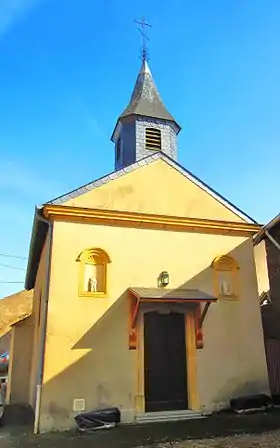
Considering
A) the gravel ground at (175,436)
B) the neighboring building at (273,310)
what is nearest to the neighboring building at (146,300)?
the gravel ground at (175,436)

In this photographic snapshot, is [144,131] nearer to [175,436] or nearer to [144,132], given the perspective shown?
[144,132]

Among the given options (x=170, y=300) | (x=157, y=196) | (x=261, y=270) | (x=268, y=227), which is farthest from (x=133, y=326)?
(x=261, y=270)

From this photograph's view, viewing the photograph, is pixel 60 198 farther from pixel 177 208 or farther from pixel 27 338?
pixel 27 338

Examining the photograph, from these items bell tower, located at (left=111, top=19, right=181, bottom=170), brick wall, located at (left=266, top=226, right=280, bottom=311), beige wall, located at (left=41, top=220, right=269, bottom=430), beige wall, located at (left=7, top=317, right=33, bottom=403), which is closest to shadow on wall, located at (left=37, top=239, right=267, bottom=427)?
beige wall, located at (left=41, top=220, right=269, bottom=430)

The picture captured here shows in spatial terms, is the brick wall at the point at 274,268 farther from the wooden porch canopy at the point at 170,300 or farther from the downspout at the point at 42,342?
the downspout at the point at 42,342

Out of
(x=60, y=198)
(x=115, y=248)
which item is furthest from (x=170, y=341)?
(x=60, y=198)

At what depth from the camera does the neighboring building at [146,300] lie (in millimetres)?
A: 7805

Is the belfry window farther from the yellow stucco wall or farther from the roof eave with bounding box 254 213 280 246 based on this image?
the roof eave with bounding box 254 213 280 246

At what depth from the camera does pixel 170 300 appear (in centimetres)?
796

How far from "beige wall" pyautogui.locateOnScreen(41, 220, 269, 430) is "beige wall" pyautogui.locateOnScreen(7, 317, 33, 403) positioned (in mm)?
3523

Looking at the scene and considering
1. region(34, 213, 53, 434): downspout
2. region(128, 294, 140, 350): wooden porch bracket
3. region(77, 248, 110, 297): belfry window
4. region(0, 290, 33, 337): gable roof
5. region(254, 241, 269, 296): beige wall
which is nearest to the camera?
region(34, 213, 53, 434): downspout

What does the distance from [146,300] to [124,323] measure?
2.92 ft

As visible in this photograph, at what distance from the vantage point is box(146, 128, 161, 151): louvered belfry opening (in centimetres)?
1170

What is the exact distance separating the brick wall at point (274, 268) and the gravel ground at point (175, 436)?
369cm
